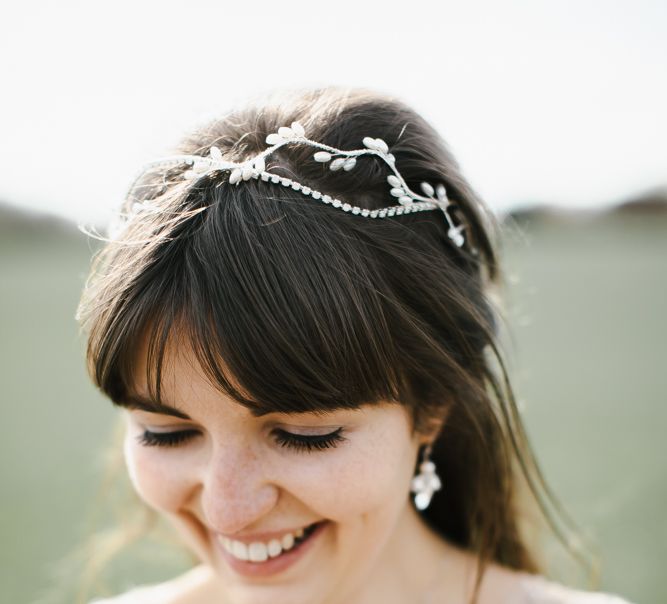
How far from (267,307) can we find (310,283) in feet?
0.42

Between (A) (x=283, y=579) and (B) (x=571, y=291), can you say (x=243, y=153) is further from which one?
(B) (x=571, y=291)

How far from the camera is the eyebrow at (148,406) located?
166 cm

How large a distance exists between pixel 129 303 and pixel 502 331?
134 cm

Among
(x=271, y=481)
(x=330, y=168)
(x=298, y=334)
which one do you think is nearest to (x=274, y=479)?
(x=271, y=481)

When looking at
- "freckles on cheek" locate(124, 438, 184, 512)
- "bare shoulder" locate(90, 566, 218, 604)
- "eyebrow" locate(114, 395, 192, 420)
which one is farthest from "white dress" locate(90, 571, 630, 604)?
"eyebrow" locate(114, 395, 192, 420)

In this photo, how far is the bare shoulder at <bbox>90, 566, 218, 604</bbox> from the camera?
2.47 m

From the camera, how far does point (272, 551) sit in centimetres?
186

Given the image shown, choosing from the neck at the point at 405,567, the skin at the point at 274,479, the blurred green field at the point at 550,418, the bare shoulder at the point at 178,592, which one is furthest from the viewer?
the blurred green field at the point at 550,418

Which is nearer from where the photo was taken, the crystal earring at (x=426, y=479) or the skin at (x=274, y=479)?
the skin at (x=274, y=479)

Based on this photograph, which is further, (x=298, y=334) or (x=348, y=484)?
(x=348, y=484)

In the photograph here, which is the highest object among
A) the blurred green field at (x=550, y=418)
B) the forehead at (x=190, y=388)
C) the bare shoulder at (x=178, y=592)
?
the forehead at (x=190, y=388)

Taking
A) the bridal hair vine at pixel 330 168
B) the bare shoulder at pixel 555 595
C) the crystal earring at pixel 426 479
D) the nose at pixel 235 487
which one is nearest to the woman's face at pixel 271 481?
the nose at pixel 235 487

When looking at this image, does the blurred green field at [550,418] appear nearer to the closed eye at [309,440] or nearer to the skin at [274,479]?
the skin at [274,479]

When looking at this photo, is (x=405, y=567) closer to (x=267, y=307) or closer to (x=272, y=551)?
(x=272, y=551)
